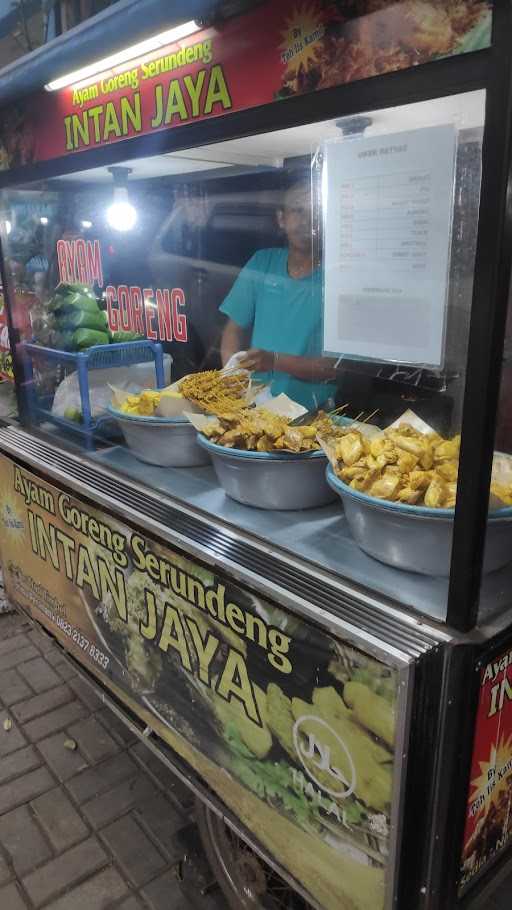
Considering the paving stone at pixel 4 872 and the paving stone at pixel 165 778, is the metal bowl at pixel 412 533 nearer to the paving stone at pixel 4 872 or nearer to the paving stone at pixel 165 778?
the paving stone at pixel 165 778

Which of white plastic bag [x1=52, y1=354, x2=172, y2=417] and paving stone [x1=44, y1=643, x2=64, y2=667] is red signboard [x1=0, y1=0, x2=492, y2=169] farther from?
paving stone [x1=44, y1=643, x2=64, y2=667]

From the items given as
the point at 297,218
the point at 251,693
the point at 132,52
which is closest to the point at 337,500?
the point at 251,693

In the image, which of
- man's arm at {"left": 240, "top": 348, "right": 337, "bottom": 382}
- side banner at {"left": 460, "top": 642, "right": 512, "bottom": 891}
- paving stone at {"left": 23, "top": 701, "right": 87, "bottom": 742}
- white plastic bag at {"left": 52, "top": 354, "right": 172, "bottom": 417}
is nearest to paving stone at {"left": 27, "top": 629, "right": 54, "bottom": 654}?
paving stone at {"left": 23, "top": 701, "right": 87, "bottom": 742}

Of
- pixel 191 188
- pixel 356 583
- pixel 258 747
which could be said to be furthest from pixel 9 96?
pixel 258 747

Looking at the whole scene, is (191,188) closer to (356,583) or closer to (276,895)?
(356,583)

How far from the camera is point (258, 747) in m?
1.66

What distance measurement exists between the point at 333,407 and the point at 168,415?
597 millimetres

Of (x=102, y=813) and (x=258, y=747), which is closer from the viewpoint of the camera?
(x=258, y=747)

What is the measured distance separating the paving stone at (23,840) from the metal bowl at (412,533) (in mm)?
1711

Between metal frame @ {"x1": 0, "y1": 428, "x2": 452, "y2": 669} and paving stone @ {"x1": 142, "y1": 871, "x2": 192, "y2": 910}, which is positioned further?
paving stone @ {"x1": 142, "y1": 871, "x2": 192, "y2": 910}

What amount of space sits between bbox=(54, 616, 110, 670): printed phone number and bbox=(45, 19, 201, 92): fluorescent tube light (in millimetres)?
1927

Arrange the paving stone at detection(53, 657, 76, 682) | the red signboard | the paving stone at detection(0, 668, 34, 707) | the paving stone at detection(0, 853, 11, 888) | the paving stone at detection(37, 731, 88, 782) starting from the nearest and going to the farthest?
the red signboard
the paving stone at detection(0, 853, 11, 888)
the paving stone at detection(37, 731, 88, 782)
the paving stone at detection(0, 668, 34, 707)
the paving stone at detection(53, 657, 76, 682)

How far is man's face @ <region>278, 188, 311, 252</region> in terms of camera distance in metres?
2.26

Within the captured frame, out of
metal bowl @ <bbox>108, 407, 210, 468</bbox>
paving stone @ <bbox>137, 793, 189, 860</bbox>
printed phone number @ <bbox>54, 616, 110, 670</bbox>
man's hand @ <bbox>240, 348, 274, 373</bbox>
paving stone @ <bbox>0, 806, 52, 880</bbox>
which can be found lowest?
paving stone @ <bbox>137, 793, 189, 860</bbox>
